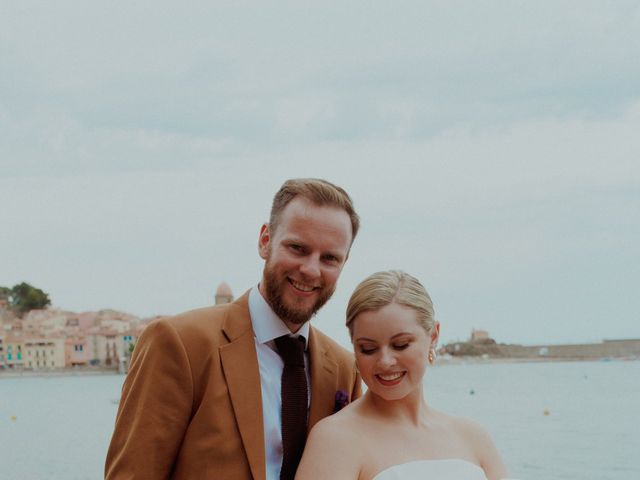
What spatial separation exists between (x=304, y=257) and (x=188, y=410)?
735 millimetres

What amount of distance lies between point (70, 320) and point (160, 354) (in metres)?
130

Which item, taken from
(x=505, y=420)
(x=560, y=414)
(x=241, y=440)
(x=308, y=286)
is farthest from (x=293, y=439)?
(x=560, y=414)

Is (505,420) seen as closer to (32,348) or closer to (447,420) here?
(447,420)

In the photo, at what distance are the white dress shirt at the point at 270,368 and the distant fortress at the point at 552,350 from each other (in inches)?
5608

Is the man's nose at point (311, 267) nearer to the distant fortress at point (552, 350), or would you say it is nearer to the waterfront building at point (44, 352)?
the waterfront building at point (44, 352)

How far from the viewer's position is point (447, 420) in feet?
12.5

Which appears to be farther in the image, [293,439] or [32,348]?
[32,348]

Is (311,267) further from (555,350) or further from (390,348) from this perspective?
(555,350)

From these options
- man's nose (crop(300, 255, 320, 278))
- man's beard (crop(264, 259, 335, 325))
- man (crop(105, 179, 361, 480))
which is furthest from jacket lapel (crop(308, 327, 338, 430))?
man's nose (crop(300, 255, 320, 278))

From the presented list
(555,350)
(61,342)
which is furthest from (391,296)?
(555,350)

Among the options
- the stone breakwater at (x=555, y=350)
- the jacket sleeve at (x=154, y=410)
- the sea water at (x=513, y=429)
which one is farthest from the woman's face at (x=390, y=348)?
the stone breakwater at (x=555, y=350)

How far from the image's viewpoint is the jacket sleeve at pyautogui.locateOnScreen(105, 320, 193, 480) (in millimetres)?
3506

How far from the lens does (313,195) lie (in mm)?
3705

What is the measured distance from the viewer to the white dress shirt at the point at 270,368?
3672mm
